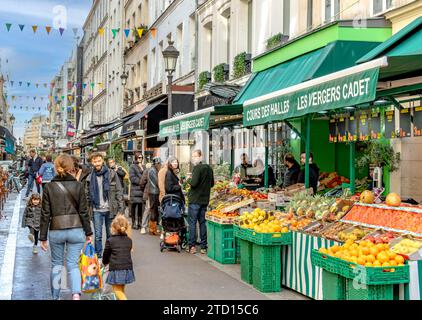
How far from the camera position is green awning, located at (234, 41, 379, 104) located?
13.6m

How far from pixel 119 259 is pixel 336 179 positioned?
9514 mm

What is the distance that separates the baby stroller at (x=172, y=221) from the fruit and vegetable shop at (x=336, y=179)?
0.73m

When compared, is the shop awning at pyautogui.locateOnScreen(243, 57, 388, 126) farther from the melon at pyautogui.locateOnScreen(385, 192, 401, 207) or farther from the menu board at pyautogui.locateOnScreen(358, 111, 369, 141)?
the menu board at pyautogui.locateOnScreen(358, 111, 369, 141)

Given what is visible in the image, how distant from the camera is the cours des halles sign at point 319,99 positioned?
700 cm

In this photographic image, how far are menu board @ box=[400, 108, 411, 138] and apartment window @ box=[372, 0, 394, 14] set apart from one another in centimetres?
312

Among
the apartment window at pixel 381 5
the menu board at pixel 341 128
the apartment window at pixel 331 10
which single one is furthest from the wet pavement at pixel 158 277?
the apartment window at pixel 331 10

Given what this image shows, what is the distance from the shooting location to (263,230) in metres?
8.45

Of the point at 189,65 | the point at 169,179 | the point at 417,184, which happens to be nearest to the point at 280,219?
the point at 169,179

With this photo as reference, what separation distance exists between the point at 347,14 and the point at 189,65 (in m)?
14.7

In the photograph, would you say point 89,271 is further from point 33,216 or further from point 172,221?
point 172,221

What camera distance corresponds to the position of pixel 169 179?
12227 millimetres

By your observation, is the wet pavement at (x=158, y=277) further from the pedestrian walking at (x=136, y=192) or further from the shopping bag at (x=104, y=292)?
the pedestrian walking at (x=136, y=192)

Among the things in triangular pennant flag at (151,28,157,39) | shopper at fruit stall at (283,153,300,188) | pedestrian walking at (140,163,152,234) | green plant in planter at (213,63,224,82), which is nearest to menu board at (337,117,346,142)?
shopper at fruit stall at (283,153,300,188)
